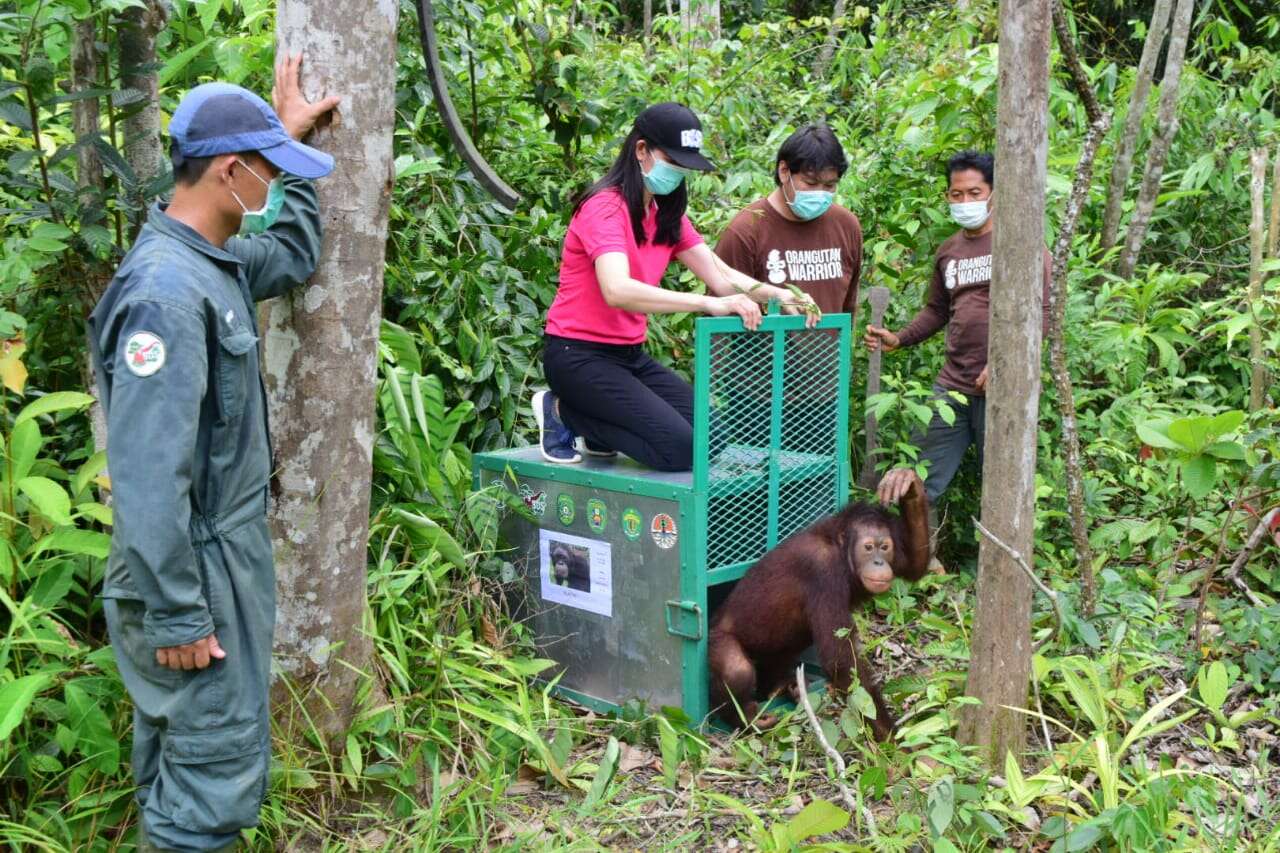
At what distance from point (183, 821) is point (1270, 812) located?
9.32 feet

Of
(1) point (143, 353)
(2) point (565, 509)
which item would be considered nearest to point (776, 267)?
(2) point (565, 509)

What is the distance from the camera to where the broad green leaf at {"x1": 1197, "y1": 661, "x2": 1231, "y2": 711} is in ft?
11.9

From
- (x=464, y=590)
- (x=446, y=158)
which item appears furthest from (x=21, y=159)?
(x=446, y=158)

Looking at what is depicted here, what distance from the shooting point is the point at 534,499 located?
441 centimetres

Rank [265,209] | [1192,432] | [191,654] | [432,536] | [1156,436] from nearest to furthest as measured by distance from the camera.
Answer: [191,654] → [265,209] → [1192,432] → [1156,436] → [432,536]

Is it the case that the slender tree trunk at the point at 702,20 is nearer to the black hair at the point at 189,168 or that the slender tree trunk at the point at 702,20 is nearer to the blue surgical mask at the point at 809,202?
the blue surgical mask at the point at 809,202

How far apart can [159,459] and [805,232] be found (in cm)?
326

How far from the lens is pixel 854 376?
5.68 m

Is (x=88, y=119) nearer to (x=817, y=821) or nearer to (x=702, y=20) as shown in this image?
(x=817, y=821)

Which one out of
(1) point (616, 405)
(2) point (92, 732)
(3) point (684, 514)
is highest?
(1) point (616, 405)

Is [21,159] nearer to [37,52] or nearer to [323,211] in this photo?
[37,52]

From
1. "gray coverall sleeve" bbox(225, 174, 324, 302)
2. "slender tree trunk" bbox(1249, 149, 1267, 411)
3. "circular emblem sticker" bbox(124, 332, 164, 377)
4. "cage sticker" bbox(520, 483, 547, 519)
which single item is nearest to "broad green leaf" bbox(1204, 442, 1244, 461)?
"slender tree trunk" bbox(1249, 149, 1267, 411)

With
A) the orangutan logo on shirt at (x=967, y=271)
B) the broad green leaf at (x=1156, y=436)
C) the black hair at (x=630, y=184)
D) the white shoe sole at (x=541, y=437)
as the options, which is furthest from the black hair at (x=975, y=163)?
the white shoe sole at (x=541, y=437)

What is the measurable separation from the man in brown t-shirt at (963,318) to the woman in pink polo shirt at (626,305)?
124 centimetres
